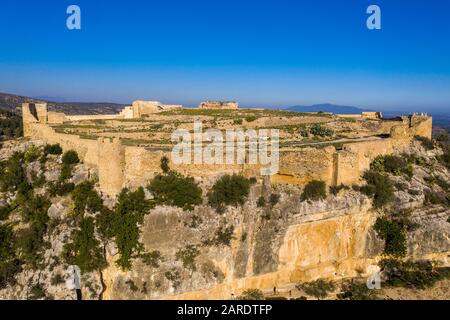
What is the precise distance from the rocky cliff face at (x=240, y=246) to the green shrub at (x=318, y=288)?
26cm

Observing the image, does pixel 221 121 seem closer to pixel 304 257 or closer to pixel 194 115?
pixel 194 115

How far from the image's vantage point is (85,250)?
13.8m

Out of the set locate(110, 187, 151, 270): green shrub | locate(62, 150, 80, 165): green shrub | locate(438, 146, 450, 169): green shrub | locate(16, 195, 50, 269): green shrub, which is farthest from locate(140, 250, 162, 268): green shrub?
locate(438, 146, 450, 169): green shrub

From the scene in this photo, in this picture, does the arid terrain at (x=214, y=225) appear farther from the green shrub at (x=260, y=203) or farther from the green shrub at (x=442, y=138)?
the green shrub at (x=442, y=138)

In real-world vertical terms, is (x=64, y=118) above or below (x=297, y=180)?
above

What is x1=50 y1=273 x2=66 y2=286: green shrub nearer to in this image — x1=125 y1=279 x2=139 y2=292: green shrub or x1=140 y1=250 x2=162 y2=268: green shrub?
x1=125 y1=279 x2=139 y2=292: green shrub

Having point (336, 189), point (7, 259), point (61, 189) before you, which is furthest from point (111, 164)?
point (336, 189)

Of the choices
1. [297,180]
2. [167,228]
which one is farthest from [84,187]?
[297,180]

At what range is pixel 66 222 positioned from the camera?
48.9ft

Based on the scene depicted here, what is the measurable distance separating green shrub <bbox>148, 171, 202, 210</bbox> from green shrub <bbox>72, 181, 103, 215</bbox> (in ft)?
6.21

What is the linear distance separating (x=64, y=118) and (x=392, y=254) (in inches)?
763

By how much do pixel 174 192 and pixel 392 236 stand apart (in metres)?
9.17

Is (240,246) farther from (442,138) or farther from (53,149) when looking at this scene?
(442,138)

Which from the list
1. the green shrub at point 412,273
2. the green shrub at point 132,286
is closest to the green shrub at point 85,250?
the green shrub at point 132,286
